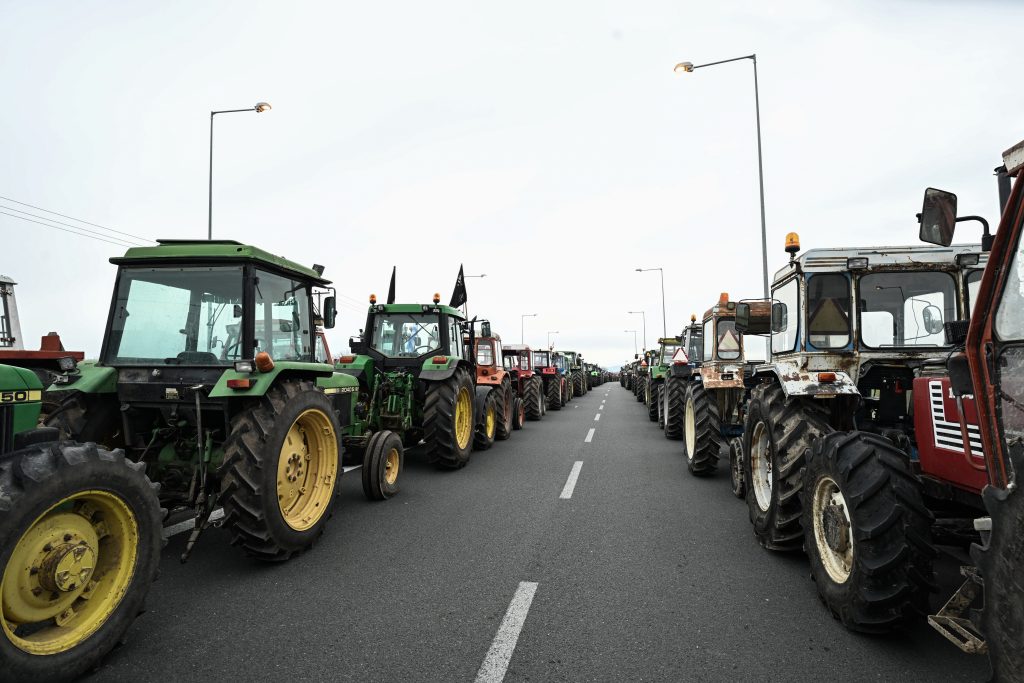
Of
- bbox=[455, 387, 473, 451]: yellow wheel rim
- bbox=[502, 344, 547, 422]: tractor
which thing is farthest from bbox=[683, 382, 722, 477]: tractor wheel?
bbox=[502, 344, 547, 422]: tractor

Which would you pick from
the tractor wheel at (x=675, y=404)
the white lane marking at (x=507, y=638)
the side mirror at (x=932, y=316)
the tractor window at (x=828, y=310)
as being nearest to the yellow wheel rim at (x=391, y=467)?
the white lane marking at (x=507, y=638)

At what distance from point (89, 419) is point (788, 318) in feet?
20.2

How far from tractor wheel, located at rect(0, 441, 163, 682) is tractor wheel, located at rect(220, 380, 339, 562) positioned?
885mm

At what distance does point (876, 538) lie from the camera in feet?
9.75

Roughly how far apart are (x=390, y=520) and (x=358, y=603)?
200 centimetres

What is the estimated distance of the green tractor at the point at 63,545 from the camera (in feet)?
8.43

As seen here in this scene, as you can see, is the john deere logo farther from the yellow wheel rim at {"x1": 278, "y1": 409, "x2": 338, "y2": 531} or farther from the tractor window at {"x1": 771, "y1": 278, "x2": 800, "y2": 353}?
the tractor window at {"x1": 771, "y1": 278, "x2": 800, "y2": 353}

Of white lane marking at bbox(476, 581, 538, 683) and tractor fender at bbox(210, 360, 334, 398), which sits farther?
tractor fender at bbox(210, 360, 334, 398)

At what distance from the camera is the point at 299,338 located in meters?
5.49

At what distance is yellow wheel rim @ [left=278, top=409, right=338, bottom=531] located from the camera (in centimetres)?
473

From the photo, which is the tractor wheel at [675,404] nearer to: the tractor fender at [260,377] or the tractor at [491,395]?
the tractor at [491,395]

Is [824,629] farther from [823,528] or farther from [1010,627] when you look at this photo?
[1010,627]

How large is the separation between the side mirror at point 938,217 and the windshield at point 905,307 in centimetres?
248

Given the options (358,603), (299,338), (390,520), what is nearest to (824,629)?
(358,603)
